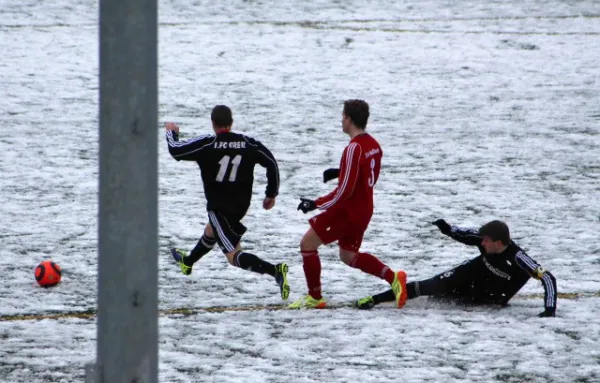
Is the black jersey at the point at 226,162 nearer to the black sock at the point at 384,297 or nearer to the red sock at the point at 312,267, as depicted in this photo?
the red sock at the point at 312,267

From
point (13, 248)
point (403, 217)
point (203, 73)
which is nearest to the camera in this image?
point (13, 248)

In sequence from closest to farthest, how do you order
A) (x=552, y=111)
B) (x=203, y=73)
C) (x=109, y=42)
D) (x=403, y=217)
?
(x=109, y=42) < (x=403, y=217) < (x=552, y=111) < (x=203, y=73)

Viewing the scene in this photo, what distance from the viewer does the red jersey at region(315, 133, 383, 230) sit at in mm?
8281

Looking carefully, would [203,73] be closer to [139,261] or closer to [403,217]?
[403,217]

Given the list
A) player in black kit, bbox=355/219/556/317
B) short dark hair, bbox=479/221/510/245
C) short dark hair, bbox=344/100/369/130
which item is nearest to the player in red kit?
short dark hair, bbox=344/100/369/130

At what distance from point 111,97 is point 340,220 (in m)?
5.30

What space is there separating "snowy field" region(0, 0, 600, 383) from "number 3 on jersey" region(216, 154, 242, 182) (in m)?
1.04

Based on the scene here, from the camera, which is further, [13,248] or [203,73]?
[203,73]

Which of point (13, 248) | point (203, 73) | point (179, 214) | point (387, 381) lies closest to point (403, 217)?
point (179, 214)

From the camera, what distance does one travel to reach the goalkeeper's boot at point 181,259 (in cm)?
963

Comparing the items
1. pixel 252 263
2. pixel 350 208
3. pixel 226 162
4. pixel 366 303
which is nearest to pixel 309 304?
pixel 366 303

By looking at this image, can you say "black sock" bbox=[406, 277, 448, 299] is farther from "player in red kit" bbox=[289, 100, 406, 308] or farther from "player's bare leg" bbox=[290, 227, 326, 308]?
"player's bare leg" bbox=[290, 227, 326, 308]

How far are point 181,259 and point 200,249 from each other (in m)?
0.39

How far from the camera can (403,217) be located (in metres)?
11.9
